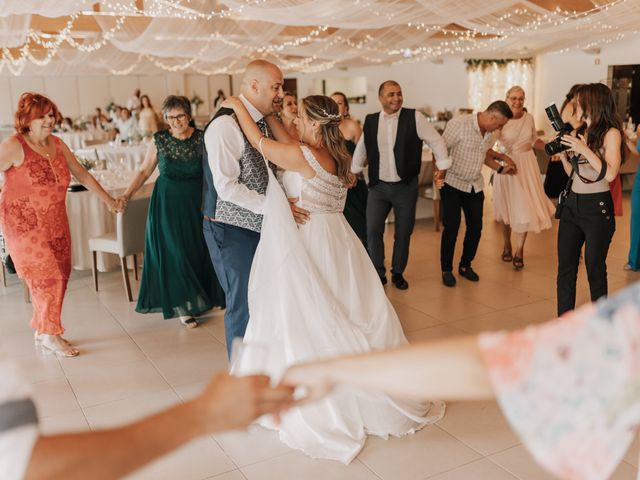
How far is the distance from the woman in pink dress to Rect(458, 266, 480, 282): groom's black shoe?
0.56m

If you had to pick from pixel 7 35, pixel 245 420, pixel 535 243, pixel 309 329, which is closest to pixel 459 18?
pixel 535 243

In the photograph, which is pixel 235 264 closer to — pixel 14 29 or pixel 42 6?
pixel 42 6

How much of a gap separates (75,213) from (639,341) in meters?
5.60

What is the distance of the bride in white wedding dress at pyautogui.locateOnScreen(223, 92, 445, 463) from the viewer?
299 centimetres

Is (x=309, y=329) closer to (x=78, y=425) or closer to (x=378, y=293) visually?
(x=378, y=293)

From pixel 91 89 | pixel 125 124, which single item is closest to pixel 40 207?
pixel 125 124

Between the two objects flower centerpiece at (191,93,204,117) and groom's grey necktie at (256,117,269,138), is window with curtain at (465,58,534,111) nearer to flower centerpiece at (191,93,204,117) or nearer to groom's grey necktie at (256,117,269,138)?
flower centerpiece at (191,93,204,117)

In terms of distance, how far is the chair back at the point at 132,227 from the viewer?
205 inches

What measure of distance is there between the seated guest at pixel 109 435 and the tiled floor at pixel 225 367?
1.74m

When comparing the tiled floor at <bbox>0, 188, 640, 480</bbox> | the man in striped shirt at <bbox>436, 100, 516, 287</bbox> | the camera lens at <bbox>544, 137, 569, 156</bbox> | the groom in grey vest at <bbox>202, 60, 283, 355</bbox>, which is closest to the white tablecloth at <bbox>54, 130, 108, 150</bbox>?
the tiled floor at <bbox>0, 188, 640, 480</bbox>

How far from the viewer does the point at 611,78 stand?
42.0ft

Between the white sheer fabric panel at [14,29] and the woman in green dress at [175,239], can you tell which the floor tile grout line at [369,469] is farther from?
the white sheer fabric panel at [14,29]

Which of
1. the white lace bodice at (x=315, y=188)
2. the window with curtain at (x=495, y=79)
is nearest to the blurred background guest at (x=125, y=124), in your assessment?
the window with curtain at (x=495, y=79)

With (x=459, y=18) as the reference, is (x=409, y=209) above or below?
below
